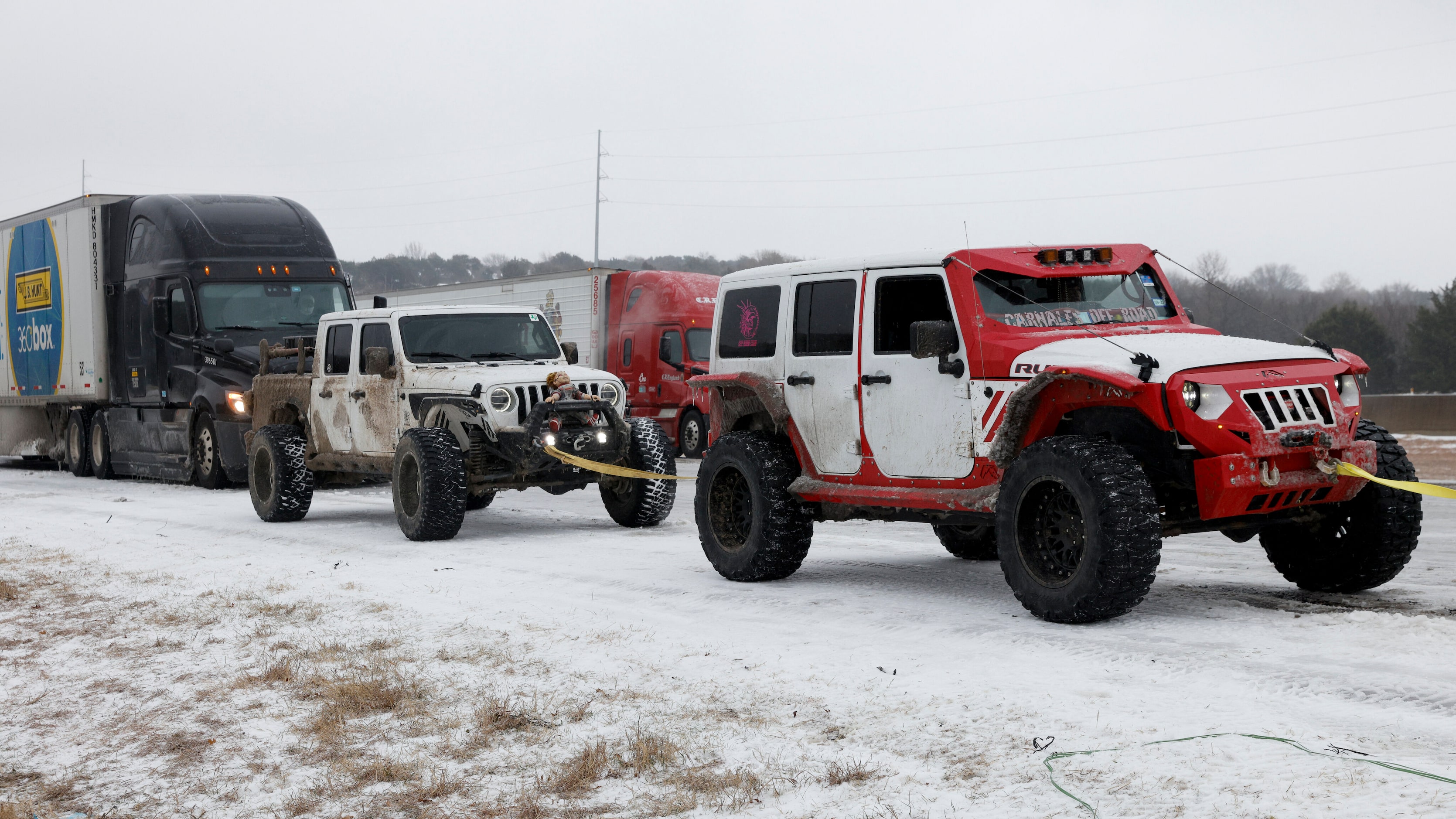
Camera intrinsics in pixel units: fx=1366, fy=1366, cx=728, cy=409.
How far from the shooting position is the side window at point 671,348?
25938 mm

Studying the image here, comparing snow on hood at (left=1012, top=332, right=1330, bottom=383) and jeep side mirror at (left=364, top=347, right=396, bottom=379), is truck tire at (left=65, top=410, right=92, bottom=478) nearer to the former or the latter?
jeep side mirror at (left=364, top=347, right=396, bottom=379)

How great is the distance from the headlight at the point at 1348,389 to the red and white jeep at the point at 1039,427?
0.05ft

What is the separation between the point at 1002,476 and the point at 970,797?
336 cm

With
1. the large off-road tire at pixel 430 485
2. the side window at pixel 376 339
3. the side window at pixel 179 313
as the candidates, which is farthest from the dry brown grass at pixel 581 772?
the side window at pixel 179 313

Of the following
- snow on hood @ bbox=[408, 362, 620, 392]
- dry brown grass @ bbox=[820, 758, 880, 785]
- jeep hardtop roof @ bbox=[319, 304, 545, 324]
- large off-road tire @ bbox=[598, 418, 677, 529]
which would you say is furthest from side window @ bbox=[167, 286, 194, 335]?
dry brown grass @ bbox=[820, 758, 880, 785]

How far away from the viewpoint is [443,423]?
12.9 m

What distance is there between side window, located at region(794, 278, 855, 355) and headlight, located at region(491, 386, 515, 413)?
4.11 metres

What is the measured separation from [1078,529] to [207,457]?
15.4 m

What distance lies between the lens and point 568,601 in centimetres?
862

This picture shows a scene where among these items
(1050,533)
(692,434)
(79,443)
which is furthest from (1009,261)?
(79,443)

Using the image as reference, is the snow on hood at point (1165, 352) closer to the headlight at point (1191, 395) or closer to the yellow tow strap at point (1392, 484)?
the headlight at point (1191, 395)

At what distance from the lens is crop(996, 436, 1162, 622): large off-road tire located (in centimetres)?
680

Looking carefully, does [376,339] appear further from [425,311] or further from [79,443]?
[79,443]

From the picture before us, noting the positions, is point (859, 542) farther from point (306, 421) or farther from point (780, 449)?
point (306, 421)
